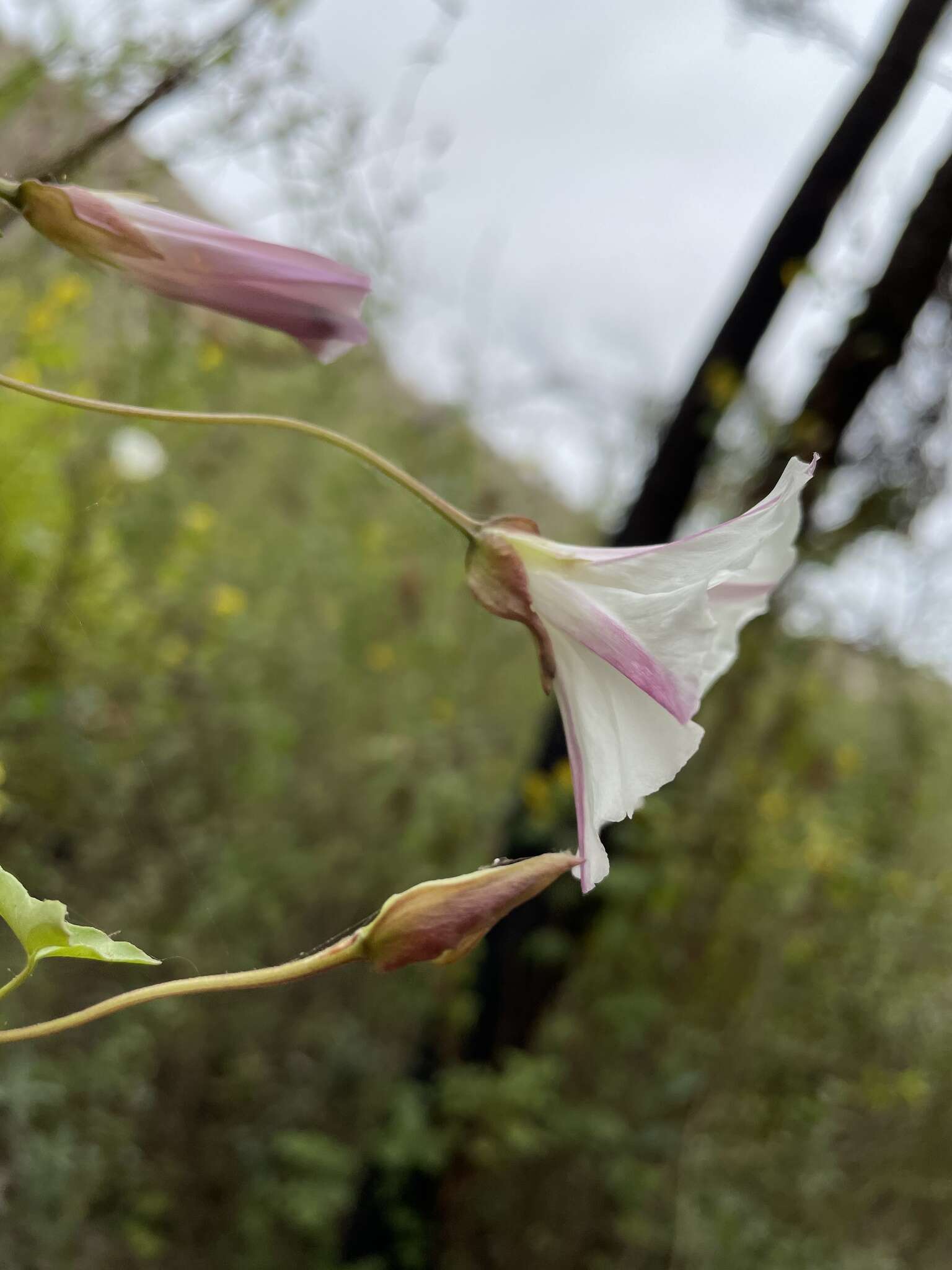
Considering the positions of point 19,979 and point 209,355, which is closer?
point 19,979

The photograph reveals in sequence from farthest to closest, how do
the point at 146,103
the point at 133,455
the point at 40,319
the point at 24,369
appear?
1. the point at 133,455
2. the point at 40,319
3. the point at 24,369
4. the point at 146,103

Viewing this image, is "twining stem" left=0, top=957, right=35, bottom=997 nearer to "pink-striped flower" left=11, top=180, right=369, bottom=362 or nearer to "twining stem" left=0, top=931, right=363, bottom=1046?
"twining stem" left=0, top=931, right=363, bottom=1046

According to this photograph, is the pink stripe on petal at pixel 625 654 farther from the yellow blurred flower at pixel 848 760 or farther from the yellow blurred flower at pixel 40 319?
the yellow blurred flower at pixel 848 760

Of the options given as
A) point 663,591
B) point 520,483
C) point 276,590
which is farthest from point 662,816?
point 520,483

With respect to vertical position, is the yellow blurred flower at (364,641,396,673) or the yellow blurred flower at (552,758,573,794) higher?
the yellow blurred flower at (364,641,396,673)

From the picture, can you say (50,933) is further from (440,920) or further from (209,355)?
(209,355)

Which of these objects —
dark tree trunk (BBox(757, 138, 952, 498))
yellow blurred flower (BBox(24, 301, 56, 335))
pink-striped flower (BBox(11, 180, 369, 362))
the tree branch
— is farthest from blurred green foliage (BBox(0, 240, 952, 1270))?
pink-striped flower (BBox(11, 180, 369, 362))

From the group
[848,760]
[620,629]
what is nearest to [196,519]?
[848,760]
